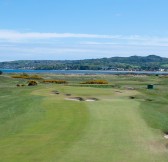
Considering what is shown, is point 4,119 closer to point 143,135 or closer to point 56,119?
point 56,119

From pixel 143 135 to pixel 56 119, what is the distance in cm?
687

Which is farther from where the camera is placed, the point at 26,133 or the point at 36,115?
the point at 36,115

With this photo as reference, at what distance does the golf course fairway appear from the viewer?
17766mm

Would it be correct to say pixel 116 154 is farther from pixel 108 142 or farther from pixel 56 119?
pixel 56 119

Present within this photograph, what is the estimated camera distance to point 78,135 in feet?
70.0

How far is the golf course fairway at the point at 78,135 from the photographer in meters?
17.8

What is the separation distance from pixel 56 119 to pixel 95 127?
13.5ft

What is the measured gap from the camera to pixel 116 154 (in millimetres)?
18156

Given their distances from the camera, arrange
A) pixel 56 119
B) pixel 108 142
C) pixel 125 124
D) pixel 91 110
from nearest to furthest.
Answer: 1. pixel 108 142
2. pixel 125 124
3. pixel 56 119
4. pixel 91 110

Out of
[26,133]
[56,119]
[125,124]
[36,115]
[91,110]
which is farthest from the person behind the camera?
[91,110]

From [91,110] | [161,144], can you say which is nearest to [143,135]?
[161,144]

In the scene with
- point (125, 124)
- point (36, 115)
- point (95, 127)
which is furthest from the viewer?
point (36, 115)

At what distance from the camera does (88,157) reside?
17547mm

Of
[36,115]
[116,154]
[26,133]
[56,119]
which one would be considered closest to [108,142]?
[116,154]
